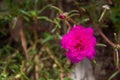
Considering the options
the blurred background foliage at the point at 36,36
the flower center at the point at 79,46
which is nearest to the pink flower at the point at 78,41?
the flower center at the point at 79,46

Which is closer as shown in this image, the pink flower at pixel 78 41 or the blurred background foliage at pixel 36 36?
the pink flower at pixel 78 41

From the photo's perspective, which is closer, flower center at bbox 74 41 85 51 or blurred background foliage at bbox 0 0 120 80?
flower center at bbox 74 41 85 51

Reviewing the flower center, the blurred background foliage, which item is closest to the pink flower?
the flower center

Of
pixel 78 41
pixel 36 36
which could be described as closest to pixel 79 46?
pixel 78 41

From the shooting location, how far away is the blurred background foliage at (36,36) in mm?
1555

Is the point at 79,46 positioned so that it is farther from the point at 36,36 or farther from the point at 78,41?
the point at 36,36

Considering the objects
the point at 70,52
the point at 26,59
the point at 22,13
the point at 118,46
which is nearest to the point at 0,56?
the point at 26,59

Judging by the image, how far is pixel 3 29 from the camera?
178 centimetres

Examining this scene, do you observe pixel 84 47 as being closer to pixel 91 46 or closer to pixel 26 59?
pixel 91 46

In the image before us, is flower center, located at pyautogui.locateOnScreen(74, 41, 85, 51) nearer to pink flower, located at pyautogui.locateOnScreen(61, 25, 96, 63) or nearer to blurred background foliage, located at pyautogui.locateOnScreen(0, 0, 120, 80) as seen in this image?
pink flower, located at pyautogui.locateOnScreen(61, 25, 96, 63)

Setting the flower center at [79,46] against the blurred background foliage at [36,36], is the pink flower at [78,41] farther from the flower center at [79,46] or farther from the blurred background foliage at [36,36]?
the blurred background foliage at [36,36]

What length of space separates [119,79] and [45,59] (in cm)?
41

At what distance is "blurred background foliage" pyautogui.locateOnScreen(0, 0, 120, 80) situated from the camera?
61.2 inches

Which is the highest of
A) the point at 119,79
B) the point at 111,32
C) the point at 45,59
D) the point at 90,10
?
the point at 90,10
